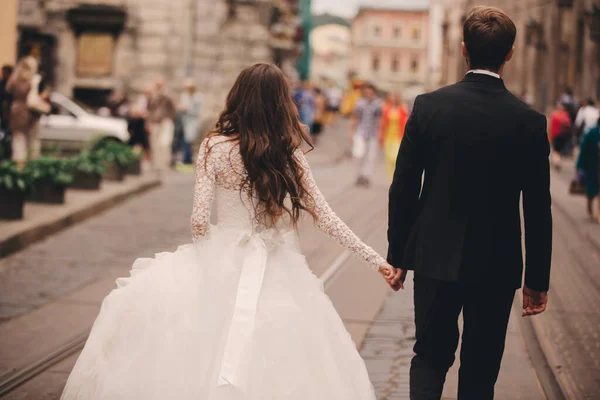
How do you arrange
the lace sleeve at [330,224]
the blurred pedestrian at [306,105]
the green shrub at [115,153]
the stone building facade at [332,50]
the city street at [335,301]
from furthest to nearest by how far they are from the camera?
the stone building facade at [332,50]
the blurred pedestrian at [306,105]
the green shrub at [115,153]
the city street at [335,301]
the lace sleeve at [330,224]

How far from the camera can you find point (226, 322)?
157 inches

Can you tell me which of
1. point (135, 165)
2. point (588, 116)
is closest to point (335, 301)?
point (135, 165)

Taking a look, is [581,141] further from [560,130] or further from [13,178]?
[560,130]

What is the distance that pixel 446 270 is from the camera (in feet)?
12.3

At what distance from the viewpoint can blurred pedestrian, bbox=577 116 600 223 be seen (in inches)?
542

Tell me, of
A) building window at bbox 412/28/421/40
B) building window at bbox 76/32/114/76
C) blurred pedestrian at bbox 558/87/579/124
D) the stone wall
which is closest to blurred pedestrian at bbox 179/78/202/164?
the stone wall

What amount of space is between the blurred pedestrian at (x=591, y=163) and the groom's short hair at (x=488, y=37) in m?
10.3

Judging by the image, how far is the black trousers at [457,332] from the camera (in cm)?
382

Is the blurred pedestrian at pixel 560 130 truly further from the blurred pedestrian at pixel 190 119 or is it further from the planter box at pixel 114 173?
the planter box at pixel 114 173

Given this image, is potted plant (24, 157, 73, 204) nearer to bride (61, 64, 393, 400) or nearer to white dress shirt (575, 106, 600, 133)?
bride (61, 64, 393, 400)

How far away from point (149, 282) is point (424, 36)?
127 m

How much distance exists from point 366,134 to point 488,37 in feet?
48.6

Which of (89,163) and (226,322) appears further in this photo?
(89,163)

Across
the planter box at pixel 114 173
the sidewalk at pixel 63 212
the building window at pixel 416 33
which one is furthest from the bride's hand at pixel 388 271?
the building window at pixel 416 33
